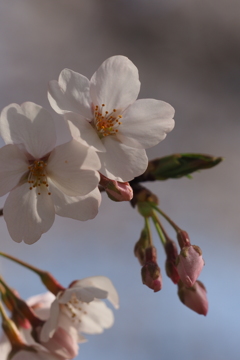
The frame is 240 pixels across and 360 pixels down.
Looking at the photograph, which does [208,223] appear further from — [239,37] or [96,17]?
[96,17]

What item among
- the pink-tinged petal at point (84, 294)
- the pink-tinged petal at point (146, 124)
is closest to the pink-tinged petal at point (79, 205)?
the pink-tinged petal at point (146, 124)

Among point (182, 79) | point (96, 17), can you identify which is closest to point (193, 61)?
point (182, 79)

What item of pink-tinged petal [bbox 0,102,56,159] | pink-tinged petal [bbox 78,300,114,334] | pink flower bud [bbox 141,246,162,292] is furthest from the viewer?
pink-tinged petal [bbox 78,300,114,334]

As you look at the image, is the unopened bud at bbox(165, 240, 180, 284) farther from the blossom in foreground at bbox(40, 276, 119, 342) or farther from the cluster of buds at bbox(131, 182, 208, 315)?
the blossom in foreground at bbox(40, 276, 119, 342)

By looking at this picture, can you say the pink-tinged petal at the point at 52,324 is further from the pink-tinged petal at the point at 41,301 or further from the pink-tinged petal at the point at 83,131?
the pink-tinged petal at the point at 83,131

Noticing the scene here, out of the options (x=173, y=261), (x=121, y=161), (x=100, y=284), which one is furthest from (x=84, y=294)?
(x=121, y=161)

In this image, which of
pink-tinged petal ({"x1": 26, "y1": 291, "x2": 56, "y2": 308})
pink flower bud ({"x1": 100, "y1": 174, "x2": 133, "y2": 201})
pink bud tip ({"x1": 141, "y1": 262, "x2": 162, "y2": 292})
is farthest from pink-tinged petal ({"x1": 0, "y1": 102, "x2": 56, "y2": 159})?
pink-tinged petal ({"x1": 26, "y1": 291, "x2": 56, "y2": 308})
